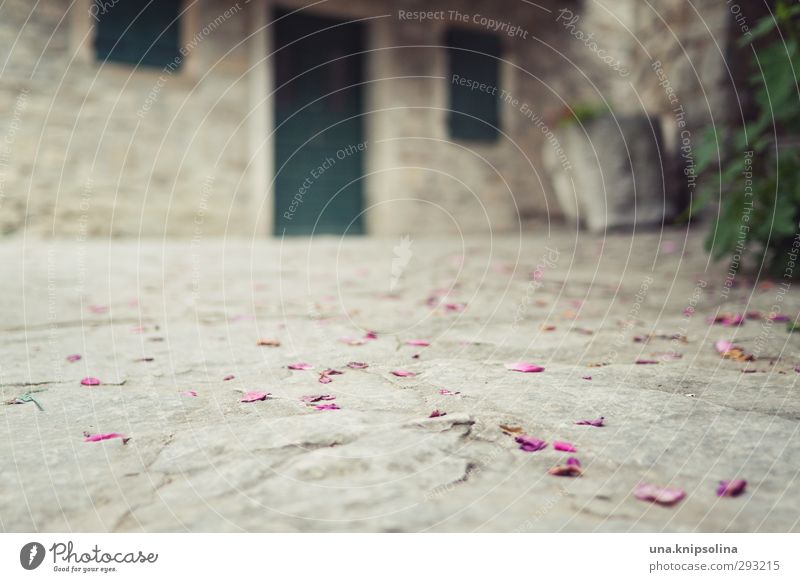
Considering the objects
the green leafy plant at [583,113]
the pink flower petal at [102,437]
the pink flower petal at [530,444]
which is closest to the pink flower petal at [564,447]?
the pink flower petal at [530,444]

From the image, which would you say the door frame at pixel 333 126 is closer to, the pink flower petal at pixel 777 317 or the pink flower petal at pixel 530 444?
the pink flower petal at pixel 777 317

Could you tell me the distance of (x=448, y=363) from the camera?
2.04 m

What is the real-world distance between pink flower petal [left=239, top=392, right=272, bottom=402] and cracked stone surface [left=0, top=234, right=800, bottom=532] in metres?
0.03

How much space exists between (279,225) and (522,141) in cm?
312

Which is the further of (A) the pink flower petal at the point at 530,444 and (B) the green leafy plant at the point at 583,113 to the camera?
(B) the green leafy plant at the point at 583,113

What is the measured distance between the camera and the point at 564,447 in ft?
4.19

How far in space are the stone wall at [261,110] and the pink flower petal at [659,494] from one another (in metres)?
4.69

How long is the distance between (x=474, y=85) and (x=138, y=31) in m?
3.77

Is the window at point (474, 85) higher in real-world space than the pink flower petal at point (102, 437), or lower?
higher

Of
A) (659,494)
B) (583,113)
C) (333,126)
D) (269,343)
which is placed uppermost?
(333,126)

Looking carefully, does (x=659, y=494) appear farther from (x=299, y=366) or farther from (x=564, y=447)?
(x=299, y=366)

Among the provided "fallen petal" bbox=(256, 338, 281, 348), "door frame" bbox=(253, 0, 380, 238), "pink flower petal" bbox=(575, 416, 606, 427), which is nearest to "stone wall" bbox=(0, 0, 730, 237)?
"door frame" bbox=(253, 0, 380, 238)

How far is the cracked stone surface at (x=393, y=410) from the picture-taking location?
3.50ft

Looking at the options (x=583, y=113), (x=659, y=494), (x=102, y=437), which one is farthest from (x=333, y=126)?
(x=659, y=494)
